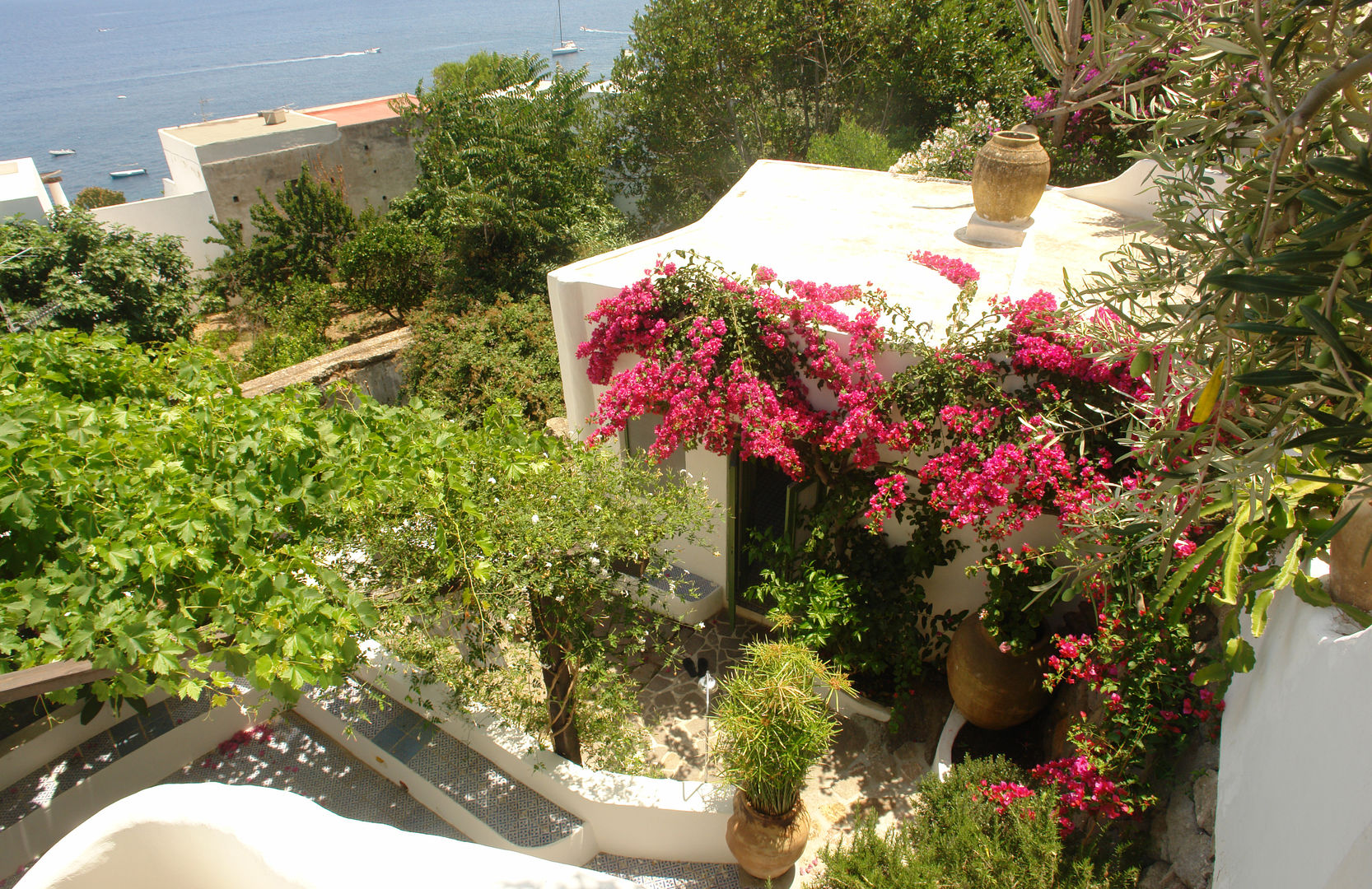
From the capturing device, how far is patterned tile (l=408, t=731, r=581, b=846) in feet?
19.1

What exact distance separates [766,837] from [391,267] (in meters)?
15.7

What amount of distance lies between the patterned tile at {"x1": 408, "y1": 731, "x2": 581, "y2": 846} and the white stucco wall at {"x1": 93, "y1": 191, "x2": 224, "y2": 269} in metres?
22.0

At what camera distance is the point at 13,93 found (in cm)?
11394

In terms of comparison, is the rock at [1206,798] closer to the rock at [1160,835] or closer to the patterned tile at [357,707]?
the rock at [1160,835]

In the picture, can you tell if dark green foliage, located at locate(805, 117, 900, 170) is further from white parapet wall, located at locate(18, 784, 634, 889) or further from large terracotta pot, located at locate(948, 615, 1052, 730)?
white parapet wall, located at locate(18, 784, 634, 889)

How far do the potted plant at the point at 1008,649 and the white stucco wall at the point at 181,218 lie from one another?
2450 cm

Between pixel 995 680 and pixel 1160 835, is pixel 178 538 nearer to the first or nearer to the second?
pixel 995 680

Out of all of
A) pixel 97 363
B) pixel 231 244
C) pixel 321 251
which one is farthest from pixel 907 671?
pixel 231 244

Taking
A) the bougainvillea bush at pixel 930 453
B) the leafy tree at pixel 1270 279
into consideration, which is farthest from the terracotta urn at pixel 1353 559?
the bougainvillea bush at pixel 930 453

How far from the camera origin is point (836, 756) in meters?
7.07

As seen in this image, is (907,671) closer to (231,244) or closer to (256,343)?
(256,343)

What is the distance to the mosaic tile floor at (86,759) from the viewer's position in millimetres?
6047

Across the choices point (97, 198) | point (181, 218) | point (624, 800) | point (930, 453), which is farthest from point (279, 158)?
point (624, 800)

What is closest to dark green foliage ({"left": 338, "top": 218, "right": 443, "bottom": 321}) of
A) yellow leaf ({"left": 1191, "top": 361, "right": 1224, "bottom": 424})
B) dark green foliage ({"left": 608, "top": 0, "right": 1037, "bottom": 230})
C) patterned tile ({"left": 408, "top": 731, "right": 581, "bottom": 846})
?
dark green foliage ({"left": 608, "top": 0, "right": 1037, "bottom": 230})
